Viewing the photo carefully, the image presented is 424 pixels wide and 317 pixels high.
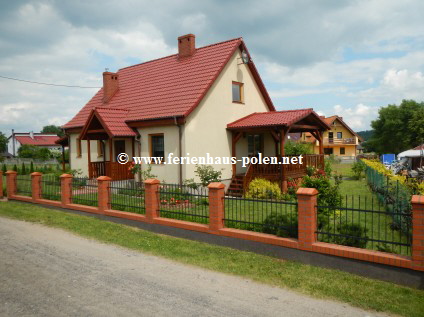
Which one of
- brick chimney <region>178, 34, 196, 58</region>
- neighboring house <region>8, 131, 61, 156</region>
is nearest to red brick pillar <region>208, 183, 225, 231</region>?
brick chimney <region>178, 34, 196, 58</region>

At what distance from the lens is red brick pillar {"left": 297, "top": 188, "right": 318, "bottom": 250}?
6.64 metres

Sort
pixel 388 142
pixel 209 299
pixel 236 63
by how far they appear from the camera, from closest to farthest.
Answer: pixel 209 299, pixel 236 63, pixel 388 142

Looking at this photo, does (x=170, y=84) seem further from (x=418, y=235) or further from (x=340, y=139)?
(x=340, y=139)

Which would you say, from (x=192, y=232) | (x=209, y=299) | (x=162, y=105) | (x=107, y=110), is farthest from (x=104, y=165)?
(x=209, y=299)

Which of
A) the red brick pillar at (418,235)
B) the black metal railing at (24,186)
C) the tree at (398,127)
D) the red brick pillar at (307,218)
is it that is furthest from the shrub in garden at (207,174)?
the tree at (398,127)

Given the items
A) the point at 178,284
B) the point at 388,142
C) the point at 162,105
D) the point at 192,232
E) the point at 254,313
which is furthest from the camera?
the point at 388,142

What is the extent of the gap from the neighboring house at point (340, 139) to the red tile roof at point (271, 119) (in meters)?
46.5

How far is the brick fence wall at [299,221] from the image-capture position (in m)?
5.51

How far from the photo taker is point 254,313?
4.84 m

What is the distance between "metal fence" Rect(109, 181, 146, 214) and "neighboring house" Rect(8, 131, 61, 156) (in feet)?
250

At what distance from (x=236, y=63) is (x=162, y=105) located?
4.20 meters

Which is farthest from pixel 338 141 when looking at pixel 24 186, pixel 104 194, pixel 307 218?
pixel 307 218

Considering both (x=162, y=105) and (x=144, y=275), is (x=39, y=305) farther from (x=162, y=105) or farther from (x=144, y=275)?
(x=162, y=105)

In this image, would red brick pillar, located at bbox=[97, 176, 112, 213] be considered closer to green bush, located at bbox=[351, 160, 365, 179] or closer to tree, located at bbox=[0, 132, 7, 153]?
green bush, located at bbox=[351, 160, 365, 179]
